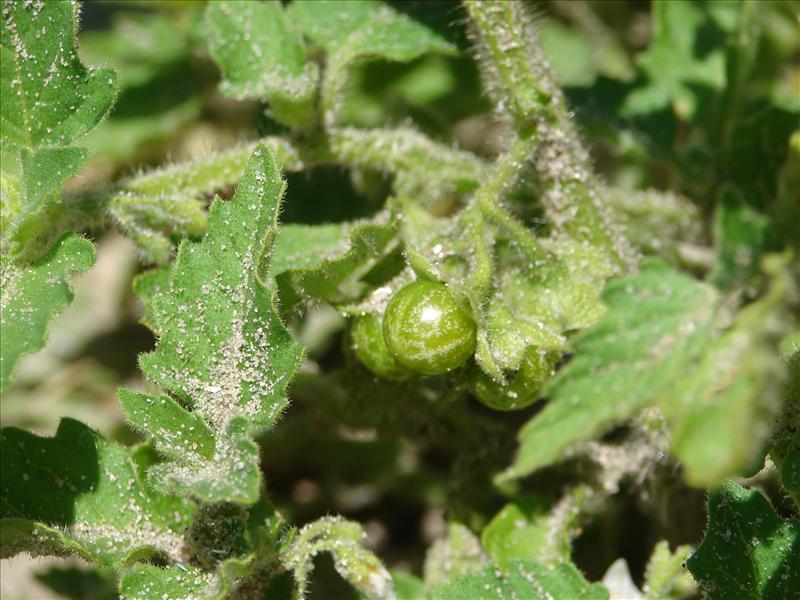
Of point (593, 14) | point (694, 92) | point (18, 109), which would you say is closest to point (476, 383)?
point (18, 109)

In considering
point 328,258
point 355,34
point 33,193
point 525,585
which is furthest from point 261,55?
point 525,585

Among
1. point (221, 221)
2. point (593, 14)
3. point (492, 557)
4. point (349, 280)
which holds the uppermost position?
point (221, 221)

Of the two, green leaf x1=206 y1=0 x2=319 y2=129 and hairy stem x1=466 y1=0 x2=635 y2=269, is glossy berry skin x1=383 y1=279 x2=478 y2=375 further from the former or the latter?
green leaf x1=206 y1=0 x2=319 y2=129

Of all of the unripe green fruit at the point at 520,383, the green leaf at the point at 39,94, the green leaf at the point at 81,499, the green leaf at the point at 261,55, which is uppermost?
the green leaf at the point at 39,94

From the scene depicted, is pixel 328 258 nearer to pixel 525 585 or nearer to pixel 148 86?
pixel 525 585

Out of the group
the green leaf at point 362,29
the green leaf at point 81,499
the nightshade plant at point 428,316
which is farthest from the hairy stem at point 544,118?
the green leaf at point 81,499

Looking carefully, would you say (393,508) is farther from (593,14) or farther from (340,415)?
(593,14)

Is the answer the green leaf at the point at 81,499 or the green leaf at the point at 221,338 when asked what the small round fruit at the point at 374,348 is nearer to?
the green leaf at the point at 221,338
